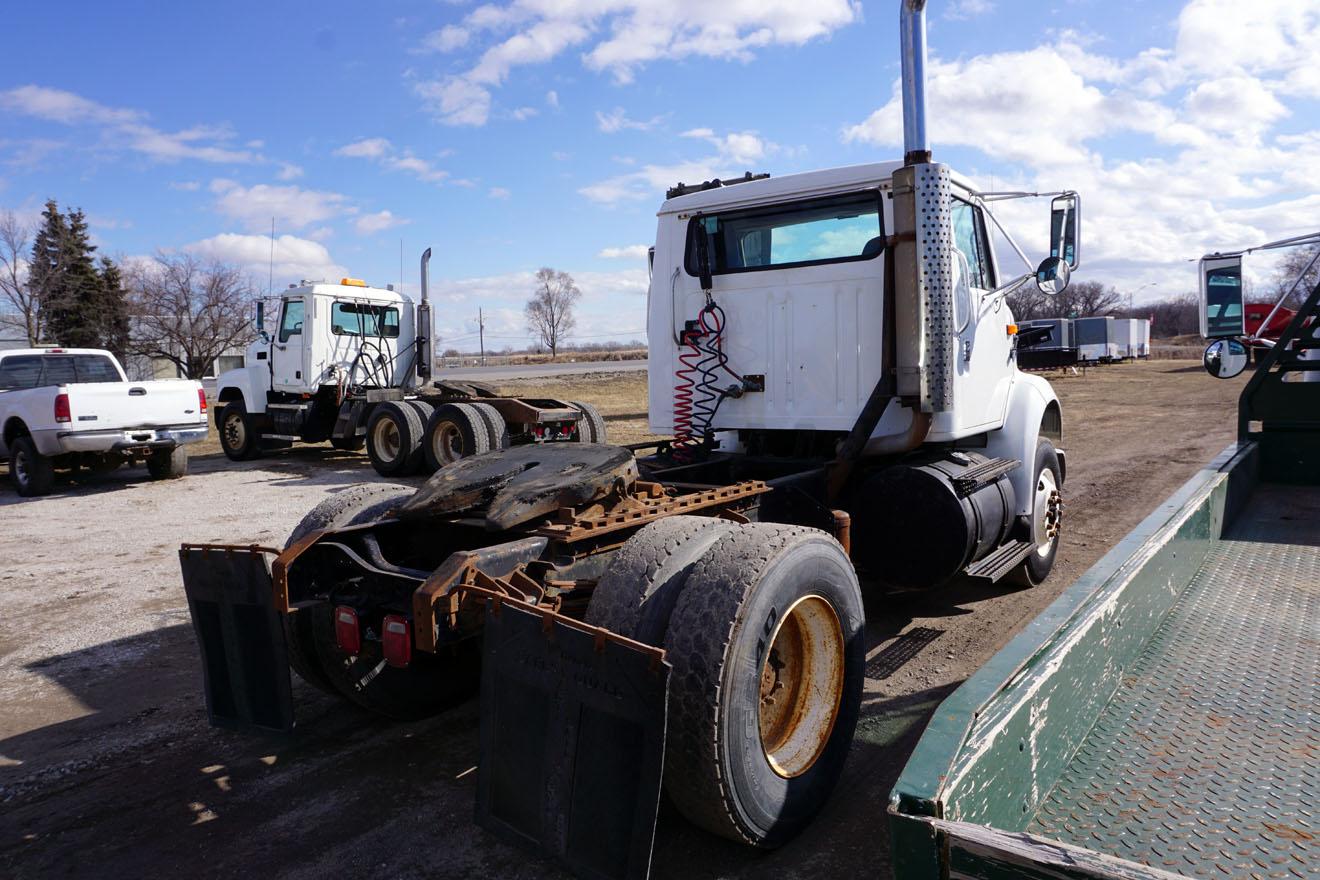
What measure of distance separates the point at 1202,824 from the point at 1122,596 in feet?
2.44

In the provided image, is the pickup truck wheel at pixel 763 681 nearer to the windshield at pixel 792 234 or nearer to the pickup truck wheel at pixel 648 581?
the pickup truck wheel at pixel 648 581

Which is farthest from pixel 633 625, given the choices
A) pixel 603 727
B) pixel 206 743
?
pixel 206 743

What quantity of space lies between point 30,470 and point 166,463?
1.62m

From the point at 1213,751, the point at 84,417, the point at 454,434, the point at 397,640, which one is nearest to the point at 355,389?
the point at 454,434

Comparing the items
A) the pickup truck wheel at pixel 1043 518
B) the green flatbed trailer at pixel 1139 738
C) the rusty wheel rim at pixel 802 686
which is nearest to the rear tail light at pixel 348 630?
the rusty wheel rim at pixel 802 686

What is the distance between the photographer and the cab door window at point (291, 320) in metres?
14.7

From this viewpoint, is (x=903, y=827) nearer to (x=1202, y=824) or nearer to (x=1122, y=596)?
(x=1202, y=824)

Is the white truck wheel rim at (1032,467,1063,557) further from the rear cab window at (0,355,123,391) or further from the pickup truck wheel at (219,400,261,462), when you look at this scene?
the pickup truck wheel at (219,400,261,462)

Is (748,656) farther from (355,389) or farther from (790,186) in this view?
(355,389)

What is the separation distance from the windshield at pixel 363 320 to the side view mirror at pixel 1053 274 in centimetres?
1225

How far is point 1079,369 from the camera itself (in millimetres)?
39000

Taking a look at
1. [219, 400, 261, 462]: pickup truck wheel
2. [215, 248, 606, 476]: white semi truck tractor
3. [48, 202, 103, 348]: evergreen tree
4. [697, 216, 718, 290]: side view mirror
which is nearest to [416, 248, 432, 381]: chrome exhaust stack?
[215, 248, 606, 476]: white semi truck tractor

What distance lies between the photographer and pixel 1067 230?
5082 mm

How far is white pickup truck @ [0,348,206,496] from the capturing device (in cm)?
1150
